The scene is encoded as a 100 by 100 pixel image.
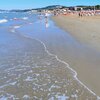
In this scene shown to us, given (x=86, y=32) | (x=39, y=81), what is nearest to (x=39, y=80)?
(x=39, y=81)

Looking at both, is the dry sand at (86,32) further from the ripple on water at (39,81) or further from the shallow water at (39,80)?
the ripple on water at (39,81)

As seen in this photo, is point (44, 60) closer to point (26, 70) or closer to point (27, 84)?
point (26, 70)

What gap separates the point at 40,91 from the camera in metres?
7.28

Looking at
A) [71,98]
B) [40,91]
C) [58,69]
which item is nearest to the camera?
[71,98]

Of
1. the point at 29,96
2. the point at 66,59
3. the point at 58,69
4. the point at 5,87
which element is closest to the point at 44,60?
the point at 66,59

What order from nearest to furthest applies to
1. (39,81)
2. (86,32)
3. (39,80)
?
(39,81) → (39,80) → (86,32)

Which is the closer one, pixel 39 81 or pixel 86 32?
pixel 39 81

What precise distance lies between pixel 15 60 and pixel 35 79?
3337 millimetres

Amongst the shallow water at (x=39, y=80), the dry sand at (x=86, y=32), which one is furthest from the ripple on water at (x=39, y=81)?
the dry sand at (x=86, y=32)

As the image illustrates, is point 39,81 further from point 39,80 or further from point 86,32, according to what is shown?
point 86,32

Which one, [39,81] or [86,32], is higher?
[39,81]

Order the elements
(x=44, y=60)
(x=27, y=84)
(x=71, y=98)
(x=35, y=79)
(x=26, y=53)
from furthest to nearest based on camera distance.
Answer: (x=26, y=53) → (x=44, y=60) → (x=35, y=79) → (x=27, y=84) → (x=71, y=98)

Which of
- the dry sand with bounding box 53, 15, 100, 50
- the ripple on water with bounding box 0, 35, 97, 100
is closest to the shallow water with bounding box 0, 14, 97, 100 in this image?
the ripple on water with bounding box 0, 35, 97, 100

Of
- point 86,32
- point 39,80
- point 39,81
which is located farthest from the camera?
point 86,32
